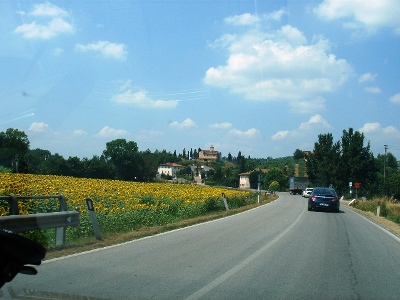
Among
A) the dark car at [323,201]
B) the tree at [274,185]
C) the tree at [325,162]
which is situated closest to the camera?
the dark car at [323,201]

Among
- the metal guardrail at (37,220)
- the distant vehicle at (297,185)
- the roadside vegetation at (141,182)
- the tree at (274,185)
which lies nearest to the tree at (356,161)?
the roadside vegetation at (141,182)

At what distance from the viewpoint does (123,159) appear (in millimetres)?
65750

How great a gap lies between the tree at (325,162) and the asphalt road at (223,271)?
180 ft

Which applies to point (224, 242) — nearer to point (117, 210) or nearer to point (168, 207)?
point (117, 210)

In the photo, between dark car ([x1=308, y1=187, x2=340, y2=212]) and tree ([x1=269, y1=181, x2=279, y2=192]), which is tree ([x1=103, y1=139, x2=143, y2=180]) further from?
dark car ([x1=308, y1=187, x2=340, y2=212])

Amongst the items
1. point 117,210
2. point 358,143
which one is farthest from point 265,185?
point 117,210

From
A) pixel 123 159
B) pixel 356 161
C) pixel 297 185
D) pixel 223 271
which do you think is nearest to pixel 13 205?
pixel 223 271

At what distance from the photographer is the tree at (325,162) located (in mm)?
66875

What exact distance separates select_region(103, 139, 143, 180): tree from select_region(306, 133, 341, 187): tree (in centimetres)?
2679

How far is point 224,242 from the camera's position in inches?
490

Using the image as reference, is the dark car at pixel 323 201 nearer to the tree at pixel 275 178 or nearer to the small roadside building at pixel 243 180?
the tree at pixel 275 178

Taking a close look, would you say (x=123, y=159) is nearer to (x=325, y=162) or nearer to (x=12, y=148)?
(x=325, y=162)

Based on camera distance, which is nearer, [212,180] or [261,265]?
[261,265]

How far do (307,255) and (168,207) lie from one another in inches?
Answer: 481
